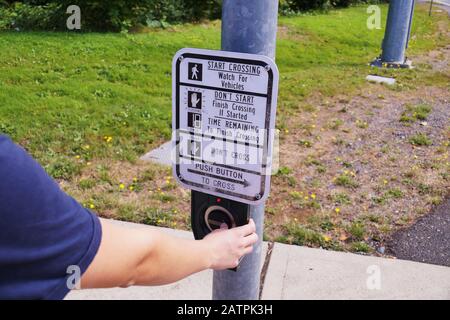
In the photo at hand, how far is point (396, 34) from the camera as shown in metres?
8.95

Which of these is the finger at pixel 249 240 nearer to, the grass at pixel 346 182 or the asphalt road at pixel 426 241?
the asphalt road at pixel 426 241

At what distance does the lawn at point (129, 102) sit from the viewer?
12.8 feet

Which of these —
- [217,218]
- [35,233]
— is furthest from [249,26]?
[35,233]

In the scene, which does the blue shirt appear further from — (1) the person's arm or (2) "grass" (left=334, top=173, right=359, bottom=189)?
(2) "grass" (left=334, top=173, right=359, bottom=189)

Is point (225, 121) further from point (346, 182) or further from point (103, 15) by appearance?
point (103, 15)

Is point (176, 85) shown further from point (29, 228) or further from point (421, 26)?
point (421, 26)

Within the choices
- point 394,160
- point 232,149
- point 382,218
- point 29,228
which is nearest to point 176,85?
point 232,149

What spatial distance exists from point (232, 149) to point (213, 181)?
136 mm

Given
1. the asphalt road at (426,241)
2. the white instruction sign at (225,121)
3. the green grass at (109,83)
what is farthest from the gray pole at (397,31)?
the white instruction sign at (225,121)

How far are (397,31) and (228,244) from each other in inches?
338

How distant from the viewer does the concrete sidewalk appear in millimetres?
2754

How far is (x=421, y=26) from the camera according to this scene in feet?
49.6

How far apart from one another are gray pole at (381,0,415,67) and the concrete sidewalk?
6730 millimetres

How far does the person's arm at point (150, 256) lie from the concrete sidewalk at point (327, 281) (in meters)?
1.41
